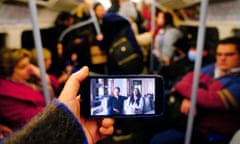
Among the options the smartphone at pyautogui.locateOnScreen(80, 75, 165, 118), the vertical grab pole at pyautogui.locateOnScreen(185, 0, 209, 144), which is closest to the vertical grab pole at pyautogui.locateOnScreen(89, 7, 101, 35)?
the vertical grab pole at pyautogui.locateOnScreen(185, 0, 209, 144)

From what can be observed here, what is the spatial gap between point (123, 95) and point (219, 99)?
102 cm

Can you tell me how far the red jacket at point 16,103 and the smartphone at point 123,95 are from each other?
3.13 feet

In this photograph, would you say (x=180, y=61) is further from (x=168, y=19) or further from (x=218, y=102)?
(x=218, y=102)

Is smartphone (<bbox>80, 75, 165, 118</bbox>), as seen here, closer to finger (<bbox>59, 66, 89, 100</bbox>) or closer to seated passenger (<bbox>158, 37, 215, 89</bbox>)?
finger (<bbox>59, 66, 89, 100</bbox>)

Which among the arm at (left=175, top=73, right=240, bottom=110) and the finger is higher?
the finger

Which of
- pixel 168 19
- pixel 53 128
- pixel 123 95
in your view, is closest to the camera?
pixel 53 128

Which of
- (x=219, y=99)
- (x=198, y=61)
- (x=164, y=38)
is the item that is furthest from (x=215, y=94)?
(x=164, y=38)

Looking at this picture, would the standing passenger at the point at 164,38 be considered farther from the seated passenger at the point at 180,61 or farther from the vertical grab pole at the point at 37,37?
the vertical grab pole at the point at 37,37

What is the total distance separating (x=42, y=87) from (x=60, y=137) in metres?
1.21

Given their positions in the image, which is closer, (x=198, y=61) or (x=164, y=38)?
(x=198, y=61)

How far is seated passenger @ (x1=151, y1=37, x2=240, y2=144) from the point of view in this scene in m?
1.72

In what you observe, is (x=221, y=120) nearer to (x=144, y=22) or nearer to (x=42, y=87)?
(x=42, y=87)

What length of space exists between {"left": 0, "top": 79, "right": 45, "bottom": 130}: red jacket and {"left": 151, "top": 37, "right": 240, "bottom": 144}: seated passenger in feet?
2.86

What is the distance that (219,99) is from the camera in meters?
1.75
